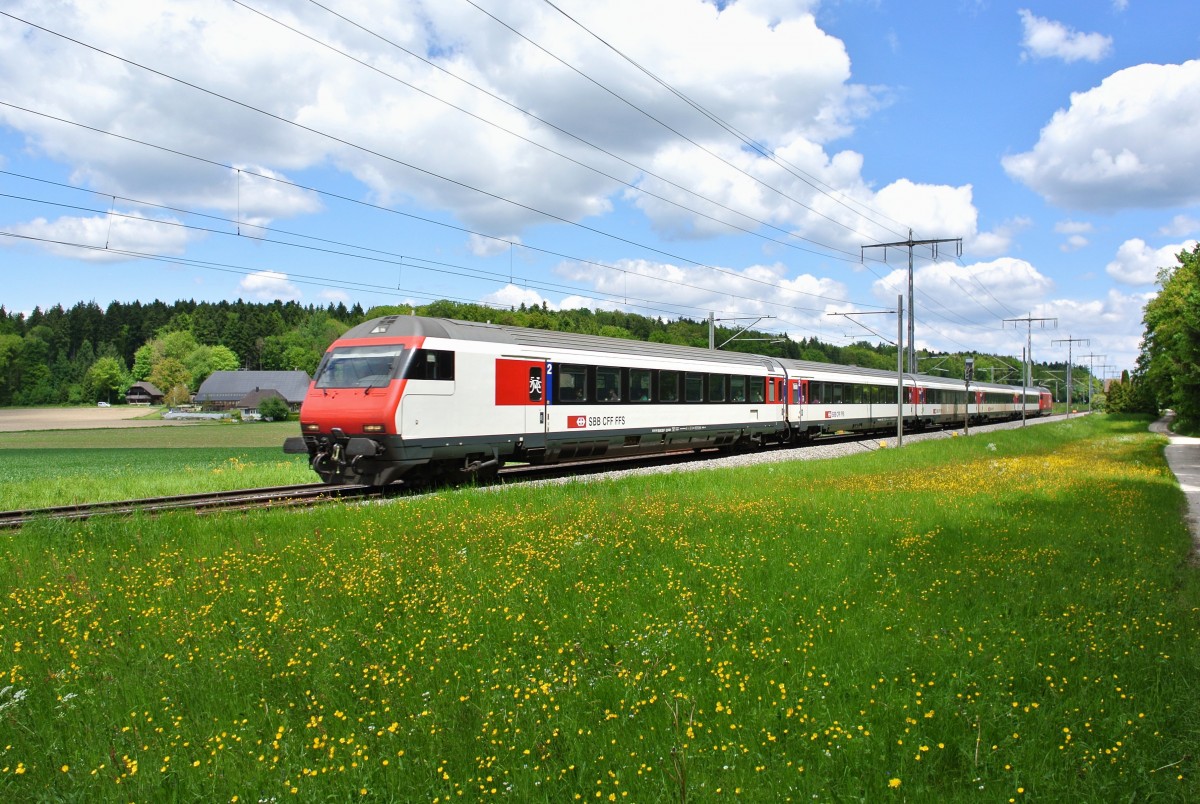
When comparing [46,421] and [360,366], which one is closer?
[360,366]

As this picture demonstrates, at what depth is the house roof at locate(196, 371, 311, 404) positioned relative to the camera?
10356 centimetres

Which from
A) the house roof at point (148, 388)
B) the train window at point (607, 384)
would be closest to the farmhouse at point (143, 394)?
the house roof at point (148, 388)

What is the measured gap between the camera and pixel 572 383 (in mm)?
19203

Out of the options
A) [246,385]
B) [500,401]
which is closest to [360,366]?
[500,401]

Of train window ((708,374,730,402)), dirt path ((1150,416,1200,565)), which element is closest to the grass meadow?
dirt path ((1150,416,1200,565))

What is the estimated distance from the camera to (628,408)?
69.4ft

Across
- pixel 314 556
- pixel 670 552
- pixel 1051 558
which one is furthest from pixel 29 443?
pixel 1051 558

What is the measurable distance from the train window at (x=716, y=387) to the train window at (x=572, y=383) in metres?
6.77

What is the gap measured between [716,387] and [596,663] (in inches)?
804

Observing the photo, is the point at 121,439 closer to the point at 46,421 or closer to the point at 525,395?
the point at 46,421

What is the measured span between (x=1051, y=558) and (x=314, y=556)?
28.4 feet

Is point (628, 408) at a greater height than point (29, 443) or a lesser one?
greater

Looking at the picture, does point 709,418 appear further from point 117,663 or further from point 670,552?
point 117,663

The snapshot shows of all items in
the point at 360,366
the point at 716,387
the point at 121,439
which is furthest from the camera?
the point at 121,439
